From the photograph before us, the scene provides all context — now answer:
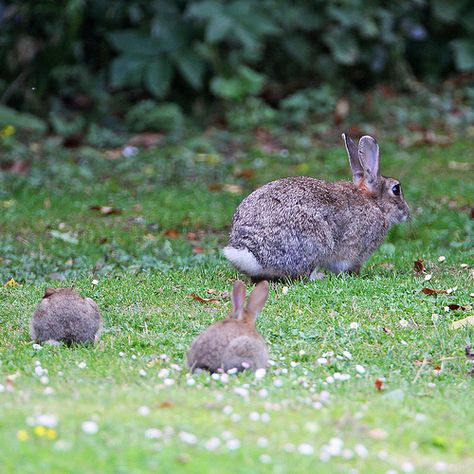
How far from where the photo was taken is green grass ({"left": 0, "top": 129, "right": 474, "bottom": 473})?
5391 mm

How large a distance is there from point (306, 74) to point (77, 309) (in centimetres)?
1217

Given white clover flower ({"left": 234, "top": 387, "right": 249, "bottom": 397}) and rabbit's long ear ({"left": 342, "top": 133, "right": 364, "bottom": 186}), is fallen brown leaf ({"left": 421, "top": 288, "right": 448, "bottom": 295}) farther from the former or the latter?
white clover flower ({"left": 234, "top": 387, "right": 249, "bottom": 397})

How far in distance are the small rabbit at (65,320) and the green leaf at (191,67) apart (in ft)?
32.7

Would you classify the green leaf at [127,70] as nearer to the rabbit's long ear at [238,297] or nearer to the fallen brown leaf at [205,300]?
the fallen brown leaf at [205,300]

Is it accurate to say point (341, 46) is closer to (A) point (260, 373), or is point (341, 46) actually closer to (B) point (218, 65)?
(B) point (218, 65)

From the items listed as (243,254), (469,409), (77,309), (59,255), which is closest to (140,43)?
(59,255)

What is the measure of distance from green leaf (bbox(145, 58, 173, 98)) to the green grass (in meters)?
1.90

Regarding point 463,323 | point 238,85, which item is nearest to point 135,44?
point 238,85

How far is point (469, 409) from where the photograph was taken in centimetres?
648

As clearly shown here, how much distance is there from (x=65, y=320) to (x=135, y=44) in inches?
416

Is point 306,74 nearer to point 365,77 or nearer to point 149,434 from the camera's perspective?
point 365,77

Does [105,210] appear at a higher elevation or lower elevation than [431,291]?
lower

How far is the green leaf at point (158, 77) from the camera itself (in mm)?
17672

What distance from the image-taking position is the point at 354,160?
11031mm
